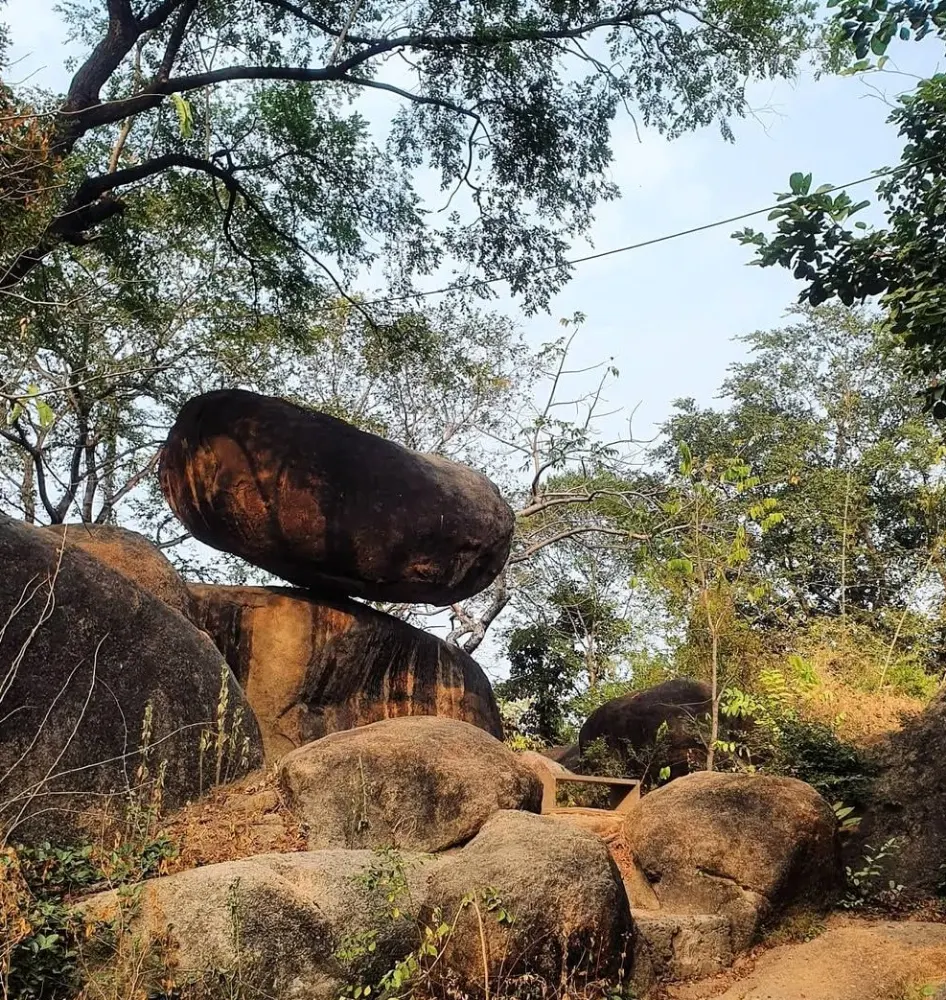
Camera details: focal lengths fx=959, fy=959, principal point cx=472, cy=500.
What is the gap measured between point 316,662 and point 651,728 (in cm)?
586

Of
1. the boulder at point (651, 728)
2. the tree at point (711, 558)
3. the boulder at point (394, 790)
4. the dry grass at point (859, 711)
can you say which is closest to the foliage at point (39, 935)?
the boulder at point (394, 790)

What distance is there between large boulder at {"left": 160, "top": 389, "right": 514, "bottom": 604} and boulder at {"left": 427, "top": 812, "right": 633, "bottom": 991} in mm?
5429

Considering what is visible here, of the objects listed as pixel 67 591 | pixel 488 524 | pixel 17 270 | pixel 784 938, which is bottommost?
pixel 784 938

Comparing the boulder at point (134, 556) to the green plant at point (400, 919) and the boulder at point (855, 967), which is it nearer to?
the green plant at point (400, 919)

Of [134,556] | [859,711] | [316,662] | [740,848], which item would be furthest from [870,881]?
[134,556]

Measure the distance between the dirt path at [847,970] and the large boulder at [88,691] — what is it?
3407mm

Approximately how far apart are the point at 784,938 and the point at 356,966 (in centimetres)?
368

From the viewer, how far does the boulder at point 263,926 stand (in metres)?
3.98

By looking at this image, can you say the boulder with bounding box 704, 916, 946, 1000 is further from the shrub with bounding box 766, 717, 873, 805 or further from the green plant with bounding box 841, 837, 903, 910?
the shrub with bounding box 766, 717, 873, 805

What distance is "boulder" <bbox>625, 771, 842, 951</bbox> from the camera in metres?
6.75

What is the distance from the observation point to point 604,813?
10.4 m

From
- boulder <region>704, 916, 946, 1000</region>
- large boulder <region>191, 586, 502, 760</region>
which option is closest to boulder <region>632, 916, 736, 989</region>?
boulder <region>704, 916, 946, 1000</region>

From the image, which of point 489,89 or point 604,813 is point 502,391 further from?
point 604,813

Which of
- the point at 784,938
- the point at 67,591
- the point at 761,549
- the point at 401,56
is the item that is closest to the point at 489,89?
the point at 401,56
